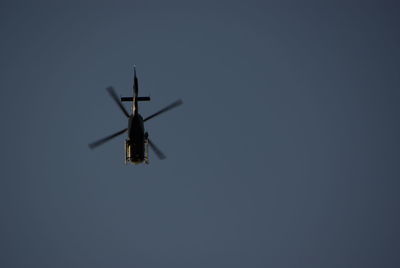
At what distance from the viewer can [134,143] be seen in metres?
37.4

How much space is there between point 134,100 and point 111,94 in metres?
2.97

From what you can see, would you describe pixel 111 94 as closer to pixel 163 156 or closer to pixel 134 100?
pixel 134 100

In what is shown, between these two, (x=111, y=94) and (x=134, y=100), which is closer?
(x=111, y=94)

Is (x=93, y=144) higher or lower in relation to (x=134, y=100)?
lower

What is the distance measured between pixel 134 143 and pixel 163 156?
2.34 meters

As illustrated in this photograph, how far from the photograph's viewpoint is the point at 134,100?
39.1 meters

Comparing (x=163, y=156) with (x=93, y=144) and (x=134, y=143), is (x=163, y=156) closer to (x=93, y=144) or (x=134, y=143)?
(x=134, y=143)

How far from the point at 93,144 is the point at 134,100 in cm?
496

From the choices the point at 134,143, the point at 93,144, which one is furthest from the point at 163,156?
the point at 93,144

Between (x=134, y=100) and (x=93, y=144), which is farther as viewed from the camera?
(x=134, y=100)

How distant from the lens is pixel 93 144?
36.5m

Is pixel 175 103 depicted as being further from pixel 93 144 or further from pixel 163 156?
pixel 93 144

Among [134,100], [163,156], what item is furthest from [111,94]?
[163,156]

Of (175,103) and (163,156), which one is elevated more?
(175,103)
